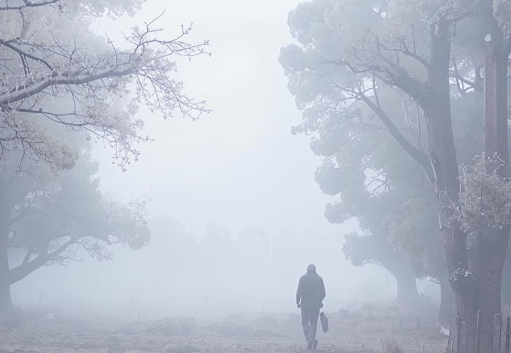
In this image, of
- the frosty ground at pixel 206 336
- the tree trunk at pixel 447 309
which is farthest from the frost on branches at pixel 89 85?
the tree trunk at pixel 447 309

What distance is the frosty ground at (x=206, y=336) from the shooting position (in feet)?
45.9

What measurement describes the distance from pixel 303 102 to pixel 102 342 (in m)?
17.6

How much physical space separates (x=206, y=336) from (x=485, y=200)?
1114 centimetres

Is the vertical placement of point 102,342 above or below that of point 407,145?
below

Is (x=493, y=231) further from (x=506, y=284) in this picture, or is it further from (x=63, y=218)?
(x=63, y=218)

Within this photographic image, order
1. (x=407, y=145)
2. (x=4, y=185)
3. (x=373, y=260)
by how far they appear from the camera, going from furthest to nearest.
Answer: (x=373, y=260) → (x=4, y=185) → (x=407, y=145)

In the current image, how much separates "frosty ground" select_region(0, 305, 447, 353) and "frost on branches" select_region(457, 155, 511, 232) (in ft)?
11.5

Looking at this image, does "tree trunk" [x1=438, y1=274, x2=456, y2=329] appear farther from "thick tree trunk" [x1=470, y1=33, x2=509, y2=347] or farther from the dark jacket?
"thick tree trunk" [x1=470, y1=33, x2=509, y2=347]

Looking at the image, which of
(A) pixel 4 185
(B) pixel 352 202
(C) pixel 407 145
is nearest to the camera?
(C) pixel 407 145

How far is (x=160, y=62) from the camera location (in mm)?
9188

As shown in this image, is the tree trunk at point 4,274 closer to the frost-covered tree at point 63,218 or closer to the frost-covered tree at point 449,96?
the frost-covered tree at point 63,218

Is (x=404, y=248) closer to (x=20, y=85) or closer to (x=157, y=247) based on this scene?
(x=20, y=85)

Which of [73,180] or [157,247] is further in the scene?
[157,247]

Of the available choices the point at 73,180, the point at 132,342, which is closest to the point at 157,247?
the point at 73,180
